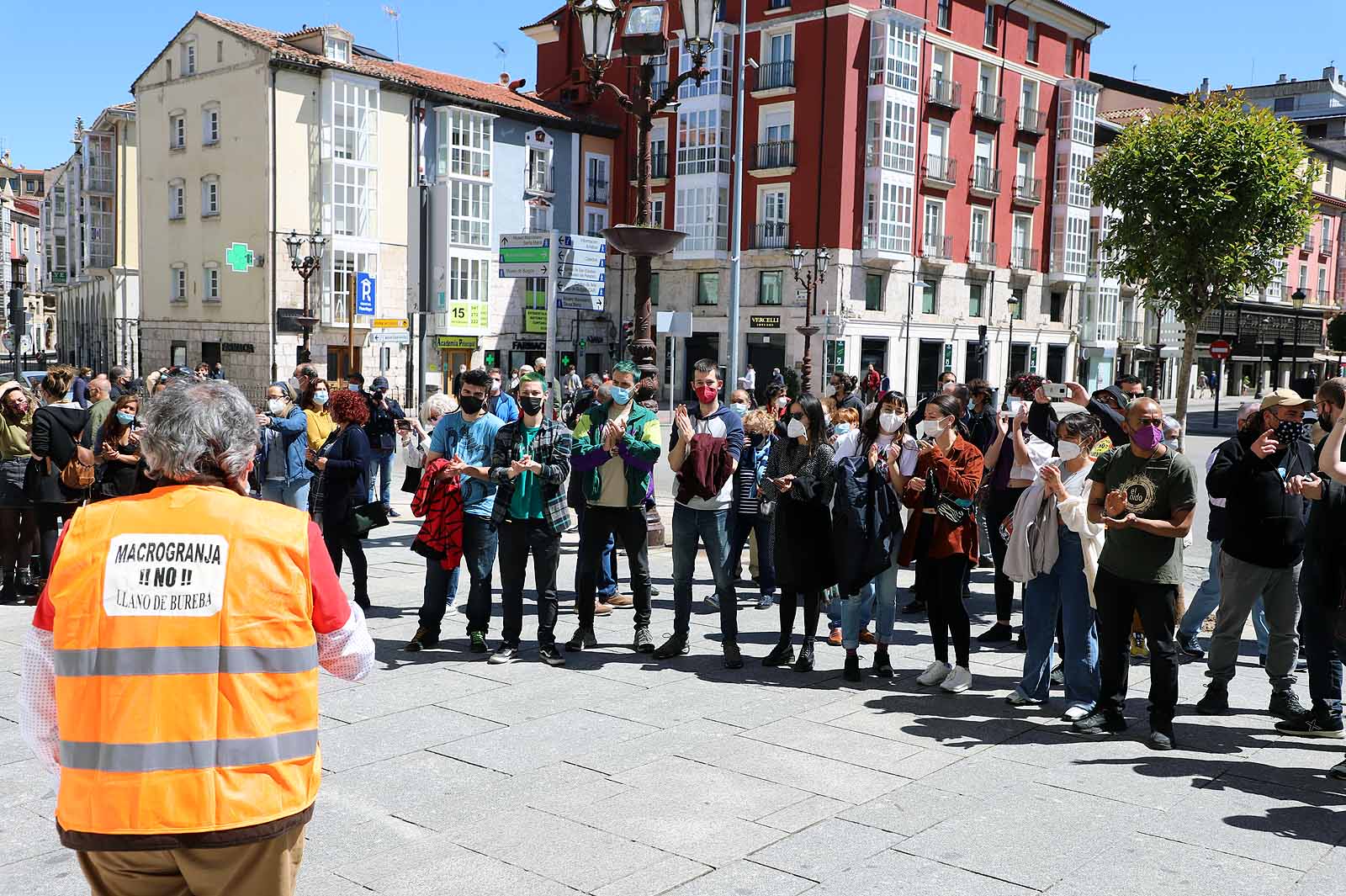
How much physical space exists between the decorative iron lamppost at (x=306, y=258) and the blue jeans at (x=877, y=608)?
98.5 ft

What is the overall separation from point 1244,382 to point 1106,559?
217 ft

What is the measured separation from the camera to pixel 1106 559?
599 centimetres

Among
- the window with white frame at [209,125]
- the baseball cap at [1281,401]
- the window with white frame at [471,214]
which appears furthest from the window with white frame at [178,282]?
the baseball cap at [1281,401]

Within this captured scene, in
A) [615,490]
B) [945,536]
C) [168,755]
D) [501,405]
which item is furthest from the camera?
[501,405]

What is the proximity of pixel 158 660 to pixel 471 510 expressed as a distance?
5271mm

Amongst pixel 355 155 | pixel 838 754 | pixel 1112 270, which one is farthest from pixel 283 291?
pixel 838 754

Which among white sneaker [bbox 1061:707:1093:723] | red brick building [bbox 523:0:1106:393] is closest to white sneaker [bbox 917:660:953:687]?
white sneaker [bbox 1061:707:1093:723]

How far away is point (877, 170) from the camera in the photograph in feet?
141

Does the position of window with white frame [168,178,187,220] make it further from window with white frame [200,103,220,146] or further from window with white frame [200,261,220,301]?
window with white frame [200,261,220,301]

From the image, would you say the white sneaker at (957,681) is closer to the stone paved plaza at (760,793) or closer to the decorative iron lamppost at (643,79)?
the stone paved plaza at (760,793)

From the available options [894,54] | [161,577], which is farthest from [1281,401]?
[894,54]

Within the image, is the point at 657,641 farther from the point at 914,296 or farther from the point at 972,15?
the point at 972,15

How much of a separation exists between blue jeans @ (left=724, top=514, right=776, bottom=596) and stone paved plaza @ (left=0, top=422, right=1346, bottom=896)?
121 cm

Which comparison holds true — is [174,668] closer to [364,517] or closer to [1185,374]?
[364,517]
